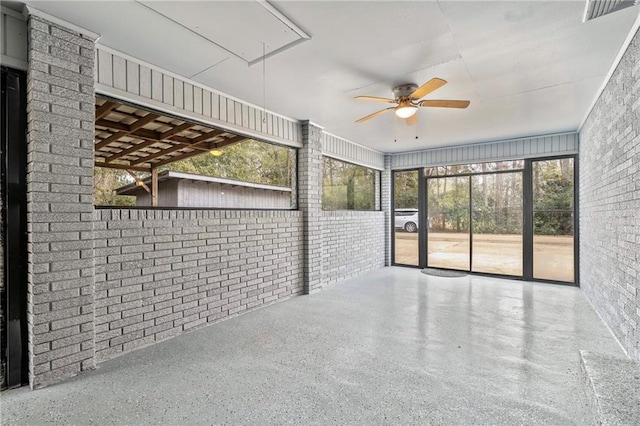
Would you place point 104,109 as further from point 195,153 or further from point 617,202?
point 617,202

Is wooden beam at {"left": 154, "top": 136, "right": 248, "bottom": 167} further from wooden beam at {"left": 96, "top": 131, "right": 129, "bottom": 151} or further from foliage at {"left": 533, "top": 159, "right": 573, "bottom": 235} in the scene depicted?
foliage at {"left": 533, "top": 159, "right": 573, "bottom": 235}

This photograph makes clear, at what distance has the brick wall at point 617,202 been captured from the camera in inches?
107

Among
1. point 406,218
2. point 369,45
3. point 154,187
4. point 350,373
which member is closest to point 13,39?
point 154,187

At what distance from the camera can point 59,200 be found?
100 inches

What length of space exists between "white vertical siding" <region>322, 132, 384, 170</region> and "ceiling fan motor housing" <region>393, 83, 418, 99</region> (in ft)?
7.63

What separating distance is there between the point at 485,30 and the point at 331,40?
49.9 inches

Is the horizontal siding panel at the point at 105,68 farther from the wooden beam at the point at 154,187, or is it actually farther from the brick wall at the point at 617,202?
the brick wall at the point at 617,202

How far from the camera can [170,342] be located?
10.9 feet

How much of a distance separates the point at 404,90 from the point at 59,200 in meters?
3.51

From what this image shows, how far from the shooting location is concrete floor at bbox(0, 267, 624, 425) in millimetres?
2141

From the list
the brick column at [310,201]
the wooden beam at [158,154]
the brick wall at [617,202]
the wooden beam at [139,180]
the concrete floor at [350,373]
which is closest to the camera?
the concrete floor at [350,373]

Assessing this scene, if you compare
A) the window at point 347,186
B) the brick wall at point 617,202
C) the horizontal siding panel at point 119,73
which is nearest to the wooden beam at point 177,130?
the horizontal siding panel at point 119,73

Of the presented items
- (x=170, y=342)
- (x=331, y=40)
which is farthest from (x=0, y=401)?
(x=331, y=40)

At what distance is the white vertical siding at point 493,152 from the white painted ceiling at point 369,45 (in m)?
1.66
